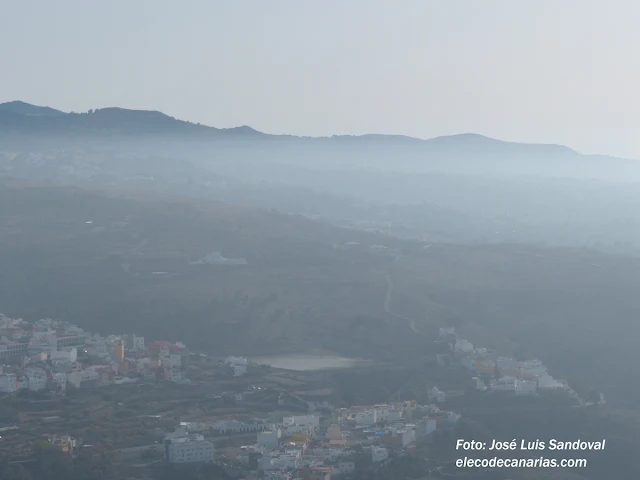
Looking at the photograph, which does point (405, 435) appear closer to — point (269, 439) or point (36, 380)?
point (269, 439)

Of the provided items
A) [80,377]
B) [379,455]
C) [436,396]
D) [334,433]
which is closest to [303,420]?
[334,433]

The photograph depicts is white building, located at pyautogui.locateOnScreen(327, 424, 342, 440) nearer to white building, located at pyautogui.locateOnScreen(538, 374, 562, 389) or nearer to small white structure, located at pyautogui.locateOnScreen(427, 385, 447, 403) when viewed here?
small white structure, located at pyautogui.locateOnScreen(427, 385, 447, 403)

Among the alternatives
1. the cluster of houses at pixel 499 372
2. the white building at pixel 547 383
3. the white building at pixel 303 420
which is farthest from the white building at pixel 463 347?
the white building at pixel 303 420

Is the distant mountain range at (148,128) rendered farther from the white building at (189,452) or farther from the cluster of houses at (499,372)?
the white building at (189,452)

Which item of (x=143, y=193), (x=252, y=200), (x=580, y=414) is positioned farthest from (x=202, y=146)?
(x=580, y=414)

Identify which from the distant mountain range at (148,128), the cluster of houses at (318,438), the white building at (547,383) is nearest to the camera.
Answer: the cluster of houses at (318,438)

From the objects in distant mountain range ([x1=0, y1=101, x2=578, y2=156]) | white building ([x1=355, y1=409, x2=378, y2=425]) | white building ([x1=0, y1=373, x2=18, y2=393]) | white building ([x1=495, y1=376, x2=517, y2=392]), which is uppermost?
distant mountain range ([x1=0, y1=101, x2=578, y2=156])

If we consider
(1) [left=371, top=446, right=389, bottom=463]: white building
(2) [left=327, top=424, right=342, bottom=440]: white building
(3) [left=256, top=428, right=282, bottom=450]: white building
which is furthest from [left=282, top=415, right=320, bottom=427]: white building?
(1) [left=371, top=446, right=389, bottom=463]: white building
